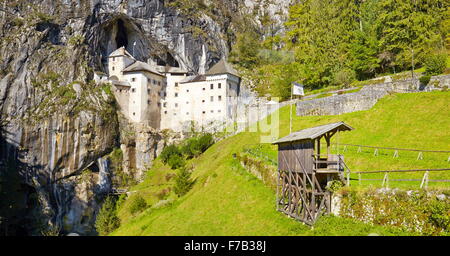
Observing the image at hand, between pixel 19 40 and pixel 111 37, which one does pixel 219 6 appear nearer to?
pixel 111 37

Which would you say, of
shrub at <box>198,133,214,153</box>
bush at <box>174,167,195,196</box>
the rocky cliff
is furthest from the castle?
bush at <box>174,167,195,196</box>

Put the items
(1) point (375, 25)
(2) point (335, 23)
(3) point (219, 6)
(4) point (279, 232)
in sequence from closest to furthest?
(4) point (279, 232), (1) point (375, 25), (2) point (335, 23), (3) point (219, 6)

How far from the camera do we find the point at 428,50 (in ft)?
161

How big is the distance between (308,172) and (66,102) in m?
53.1

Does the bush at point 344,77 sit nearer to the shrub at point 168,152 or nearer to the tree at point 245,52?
the shrub at point 168,152

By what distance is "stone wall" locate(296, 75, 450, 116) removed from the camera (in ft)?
128

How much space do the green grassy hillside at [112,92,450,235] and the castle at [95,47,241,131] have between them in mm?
25487

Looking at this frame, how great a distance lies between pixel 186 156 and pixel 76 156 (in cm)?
1824

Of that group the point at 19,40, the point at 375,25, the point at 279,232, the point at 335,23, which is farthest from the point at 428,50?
the point at 19,40

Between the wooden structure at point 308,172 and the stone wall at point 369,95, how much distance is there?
2023cm

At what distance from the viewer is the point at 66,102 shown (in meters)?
63.8

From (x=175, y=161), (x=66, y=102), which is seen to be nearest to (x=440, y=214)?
(x=175, y=161)

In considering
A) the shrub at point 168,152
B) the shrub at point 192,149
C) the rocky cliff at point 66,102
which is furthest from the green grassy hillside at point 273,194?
the rocky cliff at point 66,102

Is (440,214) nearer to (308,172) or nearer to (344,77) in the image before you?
(308,172)
